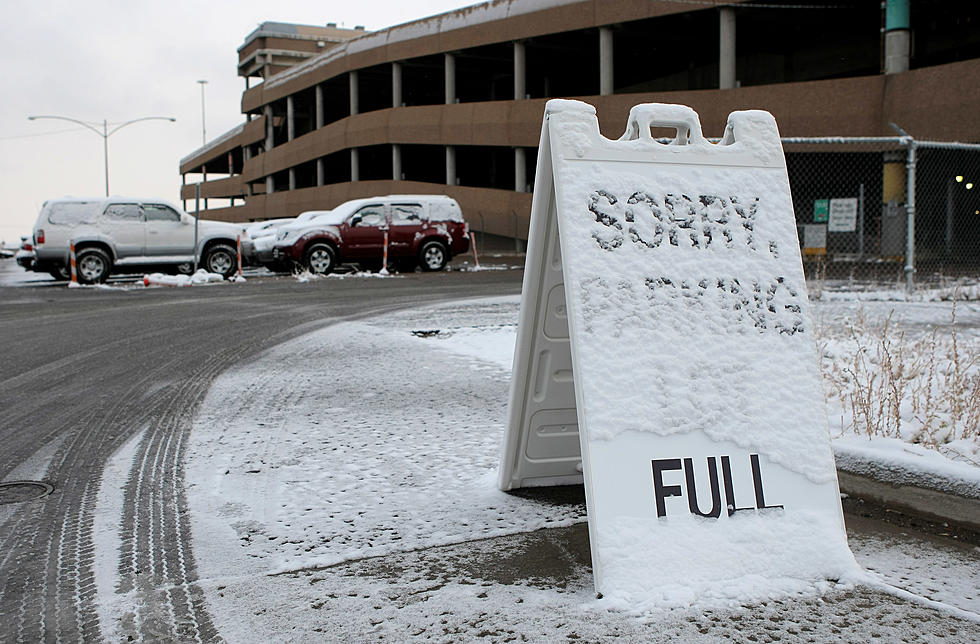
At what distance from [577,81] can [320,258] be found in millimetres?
27351

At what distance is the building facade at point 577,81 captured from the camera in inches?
1046

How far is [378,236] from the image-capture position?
2222 cm

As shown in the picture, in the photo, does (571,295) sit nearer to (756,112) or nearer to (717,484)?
(717,484)

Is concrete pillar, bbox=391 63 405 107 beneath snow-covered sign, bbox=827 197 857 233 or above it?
above

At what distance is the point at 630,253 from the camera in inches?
129

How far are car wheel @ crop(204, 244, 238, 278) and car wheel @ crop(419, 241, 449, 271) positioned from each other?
4.66m

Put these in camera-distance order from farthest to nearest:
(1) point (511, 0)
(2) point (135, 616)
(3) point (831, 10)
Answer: (1) point (511, 0) < (3) point (831, 10) < (2) point (135, 616)

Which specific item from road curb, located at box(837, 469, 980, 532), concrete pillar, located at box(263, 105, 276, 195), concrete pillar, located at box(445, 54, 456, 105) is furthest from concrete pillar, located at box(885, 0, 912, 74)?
concrete pillar, located at box(263, 105, 276, 195)

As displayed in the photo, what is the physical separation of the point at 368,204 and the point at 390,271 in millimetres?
1857

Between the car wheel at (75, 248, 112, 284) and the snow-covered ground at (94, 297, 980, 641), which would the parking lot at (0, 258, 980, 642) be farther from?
the car wheel at (75, 248, 112, 284)

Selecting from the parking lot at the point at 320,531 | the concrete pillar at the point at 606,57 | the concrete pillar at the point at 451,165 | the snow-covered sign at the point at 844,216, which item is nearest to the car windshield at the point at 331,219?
the snow-covered sign at the point at 844,216

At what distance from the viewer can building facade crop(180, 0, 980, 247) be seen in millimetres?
26578

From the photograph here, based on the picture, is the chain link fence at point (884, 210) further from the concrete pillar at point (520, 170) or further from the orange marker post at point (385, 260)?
the concrete pillar at point (520, 170)

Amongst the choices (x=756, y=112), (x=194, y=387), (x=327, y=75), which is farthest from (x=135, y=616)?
(x=327, y=75)
